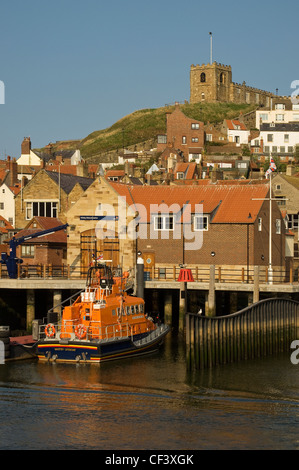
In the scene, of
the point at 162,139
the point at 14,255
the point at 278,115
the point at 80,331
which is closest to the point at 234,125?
the point at 278,115

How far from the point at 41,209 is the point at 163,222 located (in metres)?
16.5

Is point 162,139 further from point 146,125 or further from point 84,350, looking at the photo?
point 84,350

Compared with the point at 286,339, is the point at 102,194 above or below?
above

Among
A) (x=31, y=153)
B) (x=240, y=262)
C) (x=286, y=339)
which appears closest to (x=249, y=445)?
(x=286, y=339)

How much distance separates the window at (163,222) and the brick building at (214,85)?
9551 centimetres

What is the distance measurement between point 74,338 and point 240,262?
16.2m

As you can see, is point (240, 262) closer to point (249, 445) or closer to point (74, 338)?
point (74, 338)

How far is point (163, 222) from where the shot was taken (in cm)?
5216

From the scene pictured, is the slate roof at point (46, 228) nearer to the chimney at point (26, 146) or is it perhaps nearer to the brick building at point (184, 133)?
the brick building at point (184, 133)

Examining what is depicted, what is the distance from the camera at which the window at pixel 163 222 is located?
52000 mm

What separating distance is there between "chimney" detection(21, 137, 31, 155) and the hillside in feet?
47.1

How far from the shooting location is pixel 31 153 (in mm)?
117062

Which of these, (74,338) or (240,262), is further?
(240,262)
